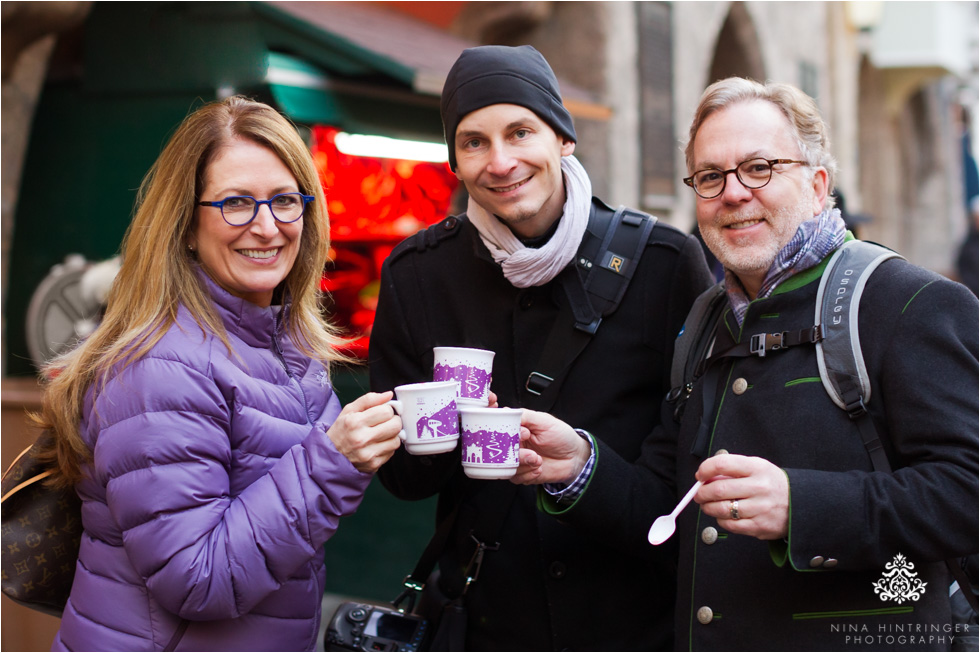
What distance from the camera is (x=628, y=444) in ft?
7.76

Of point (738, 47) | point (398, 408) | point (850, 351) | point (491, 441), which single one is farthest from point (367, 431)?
point (738, 47)

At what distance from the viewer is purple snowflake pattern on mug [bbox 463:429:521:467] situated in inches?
76.1

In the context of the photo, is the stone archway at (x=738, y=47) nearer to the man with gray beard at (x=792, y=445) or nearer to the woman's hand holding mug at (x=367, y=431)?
the man with gray beard at (x=792, y=445)

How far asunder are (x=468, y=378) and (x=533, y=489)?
1.65 feet

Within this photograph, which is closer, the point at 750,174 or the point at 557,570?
the point at 750,174

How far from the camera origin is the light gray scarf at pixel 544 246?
230cm

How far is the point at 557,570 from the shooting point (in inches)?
Answer: 91.1

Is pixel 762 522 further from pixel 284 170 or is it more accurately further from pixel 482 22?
pixel 482 22

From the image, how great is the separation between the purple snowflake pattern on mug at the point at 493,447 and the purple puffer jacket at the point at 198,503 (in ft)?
0.85

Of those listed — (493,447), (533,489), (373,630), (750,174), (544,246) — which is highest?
(750,174)

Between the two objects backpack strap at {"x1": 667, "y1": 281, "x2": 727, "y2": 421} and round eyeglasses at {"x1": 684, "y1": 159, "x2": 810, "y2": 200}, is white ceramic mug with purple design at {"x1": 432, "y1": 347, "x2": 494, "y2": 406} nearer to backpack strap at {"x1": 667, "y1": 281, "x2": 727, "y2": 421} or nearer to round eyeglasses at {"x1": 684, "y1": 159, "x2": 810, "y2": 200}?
backpack strap at {"x1": 667, "y1": 281, "x2": 727, "y2": 421}

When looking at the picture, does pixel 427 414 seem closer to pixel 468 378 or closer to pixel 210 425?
pixel 468 378

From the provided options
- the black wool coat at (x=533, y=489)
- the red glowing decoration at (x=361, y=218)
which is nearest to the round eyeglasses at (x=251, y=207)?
the black wool coat at (x=533, y=489)

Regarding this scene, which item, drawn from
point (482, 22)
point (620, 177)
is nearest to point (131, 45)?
point (482, 22)
